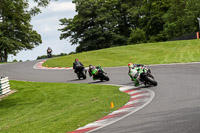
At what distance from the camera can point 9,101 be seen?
50.9 ft

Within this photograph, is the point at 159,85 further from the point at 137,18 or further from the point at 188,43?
the point at 137,18

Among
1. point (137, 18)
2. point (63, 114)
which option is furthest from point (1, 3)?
point (137, 18)

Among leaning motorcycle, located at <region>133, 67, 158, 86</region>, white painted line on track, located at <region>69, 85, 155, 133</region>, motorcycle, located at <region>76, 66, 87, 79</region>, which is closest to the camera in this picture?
white painted line on track, located at <region>69, 85, 155, 133</region>

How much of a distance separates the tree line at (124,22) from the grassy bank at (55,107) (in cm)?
4736

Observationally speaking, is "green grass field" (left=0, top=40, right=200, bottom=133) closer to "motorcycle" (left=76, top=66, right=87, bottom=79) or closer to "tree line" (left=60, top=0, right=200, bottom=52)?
"motorcycle" (left=76, top=66, right=87, bottom=79)

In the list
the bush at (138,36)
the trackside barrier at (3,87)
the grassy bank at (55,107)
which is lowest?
the grassy bank at (55,107)

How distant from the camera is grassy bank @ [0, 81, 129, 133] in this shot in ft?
30.3

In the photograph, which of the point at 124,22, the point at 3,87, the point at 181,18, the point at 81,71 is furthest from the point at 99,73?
the point at 124,22

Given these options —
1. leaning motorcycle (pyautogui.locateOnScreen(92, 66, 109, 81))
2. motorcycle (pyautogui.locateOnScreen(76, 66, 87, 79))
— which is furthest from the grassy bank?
motorcycle (pyautogui.locateOnScreen(76, 66, 87, 79))

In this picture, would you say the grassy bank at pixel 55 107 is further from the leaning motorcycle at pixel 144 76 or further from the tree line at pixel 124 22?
the tree line at pixel 124 22

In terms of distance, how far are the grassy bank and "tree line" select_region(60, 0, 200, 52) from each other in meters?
47.4

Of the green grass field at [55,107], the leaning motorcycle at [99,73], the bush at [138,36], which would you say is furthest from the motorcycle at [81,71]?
the bush at [138,36]

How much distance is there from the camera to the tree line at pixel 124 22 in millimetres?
62597

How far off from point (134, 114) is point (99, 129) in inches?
57.8
